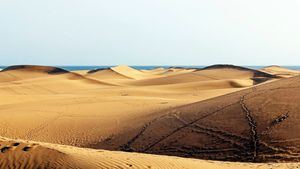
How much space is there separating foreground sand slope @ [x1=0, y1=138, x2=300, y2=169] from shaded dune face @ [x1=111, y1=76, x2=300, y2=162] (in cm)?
126

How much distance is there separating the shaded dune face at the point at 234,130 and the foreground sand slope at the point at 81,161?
126 cm

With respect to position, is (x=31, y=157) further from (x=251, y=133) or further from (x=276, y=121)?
(x=276, y=121)

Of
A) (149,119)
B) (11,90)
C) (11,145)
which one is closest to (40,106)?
(149,119)

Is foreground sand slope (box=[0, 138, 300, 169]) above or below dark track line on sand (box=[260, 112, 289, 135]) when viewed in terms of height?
below

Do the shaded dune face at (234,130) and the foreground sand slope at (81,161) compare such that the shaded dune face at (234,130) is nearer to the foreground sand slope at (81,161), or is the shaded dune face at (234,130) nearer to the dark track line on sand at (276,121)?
the dark track line on sand at (276,121)

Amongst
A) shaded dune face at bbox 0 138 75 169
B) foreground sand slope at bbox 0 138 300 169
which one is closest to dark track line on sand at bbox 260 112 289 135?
foreground sand slope at bbox 0 138 300 169

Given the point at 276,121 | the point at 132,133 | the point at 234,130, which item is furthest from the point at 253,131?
the point at 132,133

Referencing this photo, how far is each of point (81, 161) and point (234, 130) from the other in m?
5.54

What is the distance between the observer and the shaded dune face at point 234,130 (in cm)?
1086

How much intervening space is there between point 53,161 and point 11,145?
1.77 m

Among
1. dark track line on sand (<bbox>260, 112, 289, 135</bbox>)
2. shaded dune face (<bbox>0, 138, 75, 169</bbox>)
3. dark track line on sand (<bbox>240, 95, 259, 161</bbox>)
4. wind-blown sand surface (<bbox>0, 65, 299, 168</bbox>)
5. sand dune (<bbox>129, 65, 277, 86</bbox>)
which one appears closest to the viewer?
shaded dune face (<bbox>0, 138, 75, 169</bbox>)

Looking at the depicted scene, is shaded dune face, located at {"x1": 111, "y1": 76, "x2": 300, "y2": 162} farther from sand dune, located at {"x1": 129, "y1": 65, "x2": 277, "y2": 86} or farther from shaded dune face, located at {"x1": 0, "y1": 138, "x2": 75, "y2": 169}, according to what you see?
sand dune, located at {"x1": 129, "y1": 65, "x2": 277, "y2": 86}

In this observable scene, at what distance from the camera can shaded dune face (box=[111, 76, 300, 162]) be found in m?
10.9

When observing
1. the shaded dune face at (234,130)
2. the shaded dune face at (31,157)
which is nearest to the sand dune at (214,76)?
the shaded dune face at (234,130)
